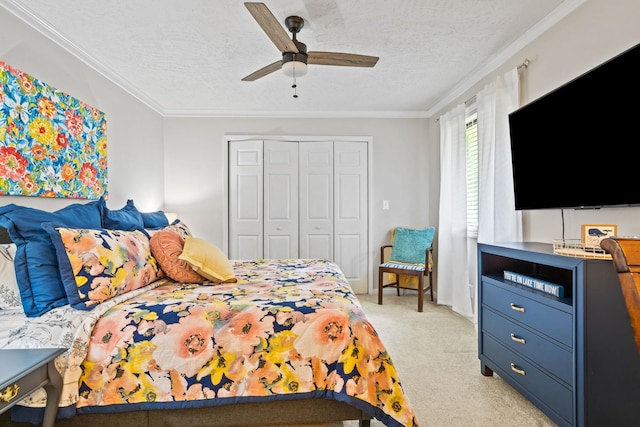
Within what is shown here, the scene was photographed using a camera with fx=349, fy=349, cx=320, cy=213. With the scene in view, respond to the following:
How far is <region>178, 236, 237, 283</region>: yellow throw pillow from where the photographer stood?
2.26 meters

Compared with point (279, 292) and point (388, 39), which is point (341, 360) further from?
point (388, 39)

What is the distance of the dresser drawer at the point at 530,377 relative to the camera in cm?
167

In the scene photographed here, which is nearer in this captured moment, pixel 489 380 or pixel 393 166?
pixel 489 380

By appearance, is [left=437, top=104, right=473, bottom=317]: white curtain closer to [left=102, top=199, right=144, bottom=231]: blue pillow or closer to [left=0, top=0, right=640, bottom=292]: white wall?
[left=0, top=0, right=640, bottom=292]: white wall

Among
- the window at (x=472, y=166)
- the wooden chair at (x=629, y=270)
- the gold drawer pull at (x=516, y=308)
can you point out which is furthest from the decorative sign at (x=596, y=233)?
the window at (x=472, y=166)

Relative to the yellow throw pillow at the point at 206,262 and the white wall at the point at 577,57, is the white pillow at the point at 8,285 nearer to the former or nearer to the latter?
the yellow throw pillow at the point at 206,262

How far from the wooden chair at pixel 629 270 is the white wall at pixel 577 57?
1232mm

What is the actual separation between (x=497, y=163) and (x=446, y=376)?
5.64 feet

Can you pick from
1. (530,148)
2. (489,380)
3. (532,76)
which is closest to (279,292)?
(489,380)

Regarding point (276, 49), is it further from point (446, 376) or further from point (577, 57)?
point (446, 376)

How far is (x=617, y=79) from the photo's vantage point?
65.7 inches

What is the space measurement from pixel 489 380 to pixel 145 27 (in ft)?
11.3

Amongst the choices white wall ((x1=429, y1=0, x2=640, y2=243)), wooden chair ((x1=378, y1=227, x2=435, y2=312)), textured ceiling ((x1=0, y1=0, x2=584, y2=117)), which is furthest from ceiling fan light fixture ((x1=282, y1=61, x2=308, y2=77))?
wooden chair ((x1=378, y1=227, x2=435, y2=312))

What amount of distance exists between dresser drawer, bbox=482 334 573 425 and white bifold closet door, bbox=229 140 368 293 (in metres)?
2.52
